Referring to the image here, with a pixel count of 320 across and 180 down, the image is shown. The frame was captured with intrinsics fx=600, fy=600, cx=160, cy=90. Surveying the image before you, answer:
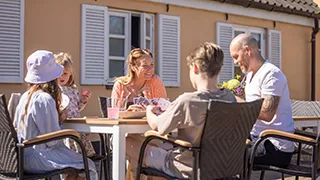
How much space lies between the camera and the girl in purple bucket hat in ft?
13.4

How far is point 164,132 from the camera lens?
3969 mm

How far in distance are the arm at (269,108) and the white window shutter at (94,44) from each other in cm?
494

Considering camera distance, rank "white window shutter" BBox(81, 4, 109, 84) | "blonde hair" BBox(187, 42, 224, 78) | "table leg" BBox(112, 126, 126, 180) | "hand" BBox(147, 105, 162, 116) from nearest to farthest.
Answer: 1. "blonde hair" BBox(187, 42, 224, 78)
2. "table leg" BBox(112, 126, 126, 180)
3. "hand" BBox(147, 105, 162, 116)
4. "white window shutter" BBox(81, 4, 109, 84)

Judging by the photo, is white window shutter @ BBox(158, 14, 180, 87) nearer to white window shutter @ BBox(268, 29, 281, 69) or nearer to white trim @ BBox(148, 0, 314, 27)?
white trim @ BBox(148, 0, 314, 27)

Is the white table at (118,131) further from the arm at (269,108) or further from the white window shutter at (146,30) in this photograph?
the white window shutter at (146,30)

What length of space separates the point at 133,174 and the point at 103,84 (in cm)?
470

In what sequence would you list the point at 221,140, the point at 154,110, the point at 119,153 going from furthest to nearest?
1. the point at 154,110
2. the point at 119,153
3. the point at 221,140

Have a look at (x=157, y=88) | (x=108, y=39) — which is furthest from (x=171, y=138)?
(x=108, y=39)

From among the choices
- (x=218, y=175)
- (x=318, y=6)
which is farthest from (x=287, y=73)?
(x=218, y=175)

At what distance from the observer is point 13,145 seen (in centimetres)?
395

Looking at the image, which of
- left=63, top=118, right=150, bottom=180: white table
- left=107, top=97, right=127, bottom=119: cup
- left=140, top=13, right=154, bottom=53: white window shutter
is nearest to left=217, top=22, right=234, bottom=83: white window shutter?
left=140, top=13, right=154, bottom=53: white window shutter

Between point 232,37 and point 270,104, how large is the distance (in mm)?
7534

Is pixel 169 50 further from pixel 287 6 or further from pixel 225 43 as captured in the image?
pixel 287 6

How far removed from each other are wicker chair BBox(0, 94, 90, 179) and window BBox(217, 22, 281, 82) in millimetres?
8051
